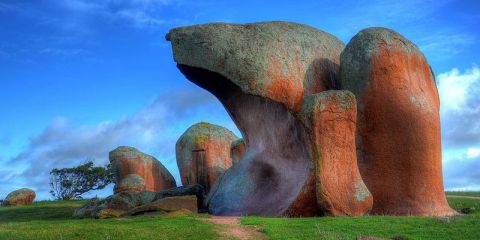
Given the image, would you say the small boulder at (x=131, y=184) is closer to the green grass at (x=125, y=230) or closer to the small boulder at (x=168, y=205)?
the small boulder at (x=168, y=205)

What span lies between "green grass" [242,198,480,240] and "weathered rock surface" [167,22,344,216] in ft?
9.84

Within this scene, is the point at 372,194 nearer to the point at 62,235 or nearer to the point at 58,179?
the point at 62,235

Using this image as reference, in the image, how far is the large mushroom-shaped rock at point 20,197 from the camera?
37.3m

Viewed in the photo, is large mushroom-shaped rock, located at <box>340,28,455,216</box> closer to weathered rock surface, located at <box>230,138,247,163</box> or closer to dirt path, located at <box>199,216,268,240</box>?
dirt path, located at <box>199,216,268,240</box>

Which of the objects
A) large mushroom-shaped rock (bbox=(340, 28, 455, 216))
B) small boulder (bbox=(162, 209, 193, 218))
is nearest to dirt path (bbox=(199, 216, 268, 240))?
small boulder (bbox=(162, 209, 193, 218))

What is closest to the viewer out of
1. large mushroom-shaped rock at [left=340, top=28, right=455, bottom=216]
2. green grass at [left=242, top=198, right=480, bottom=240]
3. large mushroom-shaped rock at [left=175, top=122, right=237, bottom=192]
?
green grass at [left=242, top=198, right=480, bottom=240]

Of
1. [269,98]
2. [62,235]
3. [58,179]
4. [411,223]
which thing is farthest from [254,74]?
[58,179]

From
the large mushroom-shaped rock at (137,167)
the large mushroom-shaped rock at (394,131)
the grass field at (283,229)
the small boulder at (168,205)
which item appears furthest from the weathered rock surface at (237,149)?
the grass field at (283,229)

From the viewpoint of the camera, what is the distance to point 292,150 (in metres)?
22.0

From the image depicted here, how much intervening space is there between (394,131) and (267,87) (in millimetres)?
4835

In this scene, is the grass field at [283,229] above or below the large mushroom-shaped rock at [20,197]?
below

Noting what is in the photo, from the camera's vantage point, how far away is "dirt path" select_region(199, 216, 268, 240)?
567 inches

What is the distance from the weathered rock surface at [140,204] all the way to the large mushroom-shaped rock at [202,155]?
5.09 meters

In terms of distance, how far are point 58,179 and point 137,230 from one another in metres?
39.5
